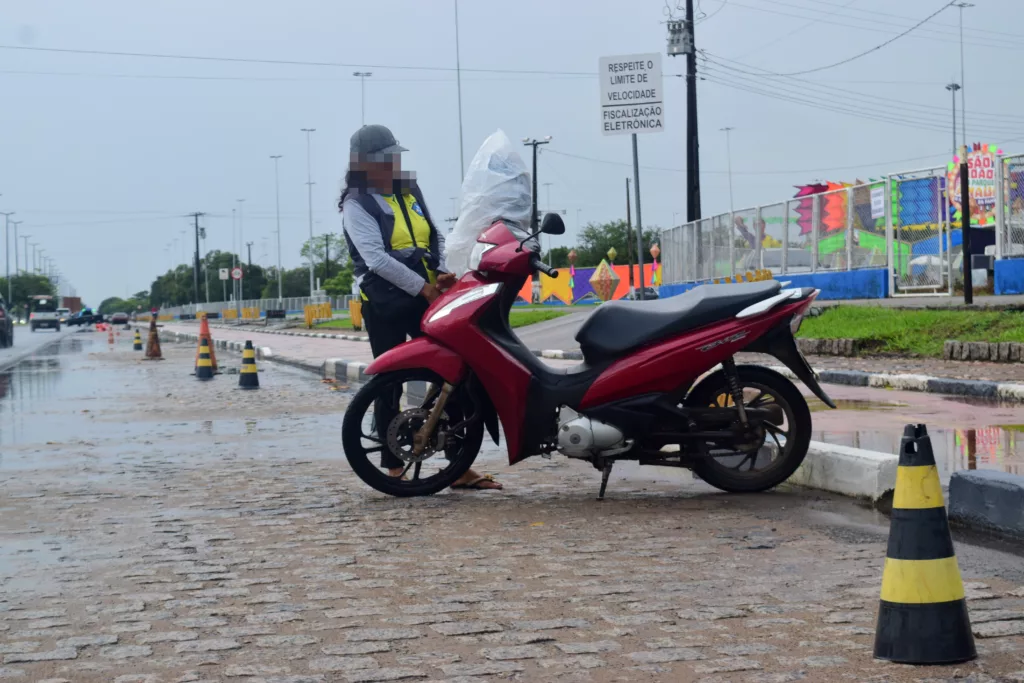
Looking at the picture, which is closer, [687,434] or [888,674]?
[888,674]

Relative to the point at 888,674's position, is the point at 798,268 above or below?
above

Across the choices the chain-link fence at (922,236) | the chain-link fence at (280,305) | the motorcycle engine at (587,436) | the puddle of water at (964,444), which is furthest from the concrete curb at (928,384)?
the chain-link fence at (280,305)

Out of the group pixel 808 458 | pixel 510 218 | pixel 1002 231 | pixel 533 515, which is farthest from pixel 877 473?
pixel 1002 231

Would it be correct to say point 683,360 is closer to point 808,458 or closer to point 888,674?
point 808,458

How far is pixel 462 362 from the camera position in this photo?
6812mm

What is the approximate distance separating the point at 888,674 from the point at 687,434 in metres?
3.06

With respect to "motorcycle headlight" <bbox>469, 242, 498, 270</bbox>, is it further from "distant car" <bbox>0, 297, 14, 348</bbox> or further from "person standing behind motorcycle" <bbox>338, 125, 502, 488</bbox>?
"distant car" <bbox>0, 297, 14, 348</bbox>

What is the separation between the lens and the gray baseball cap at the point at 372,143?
24.3ft

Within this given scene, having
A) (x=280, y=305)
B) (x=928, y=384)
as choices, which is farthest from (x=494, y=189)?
(x=280, y=305)

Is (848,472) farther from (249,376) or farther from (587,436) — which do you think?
(249,376)

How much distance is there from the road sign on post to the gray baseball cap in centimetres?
724

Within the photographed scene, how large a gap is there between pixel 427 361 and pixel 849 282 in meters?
18.4

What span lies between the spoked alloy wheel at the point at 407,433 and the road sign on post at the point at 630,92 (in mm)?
8021

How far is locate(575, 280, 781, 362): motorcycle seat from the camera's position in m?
6.52
